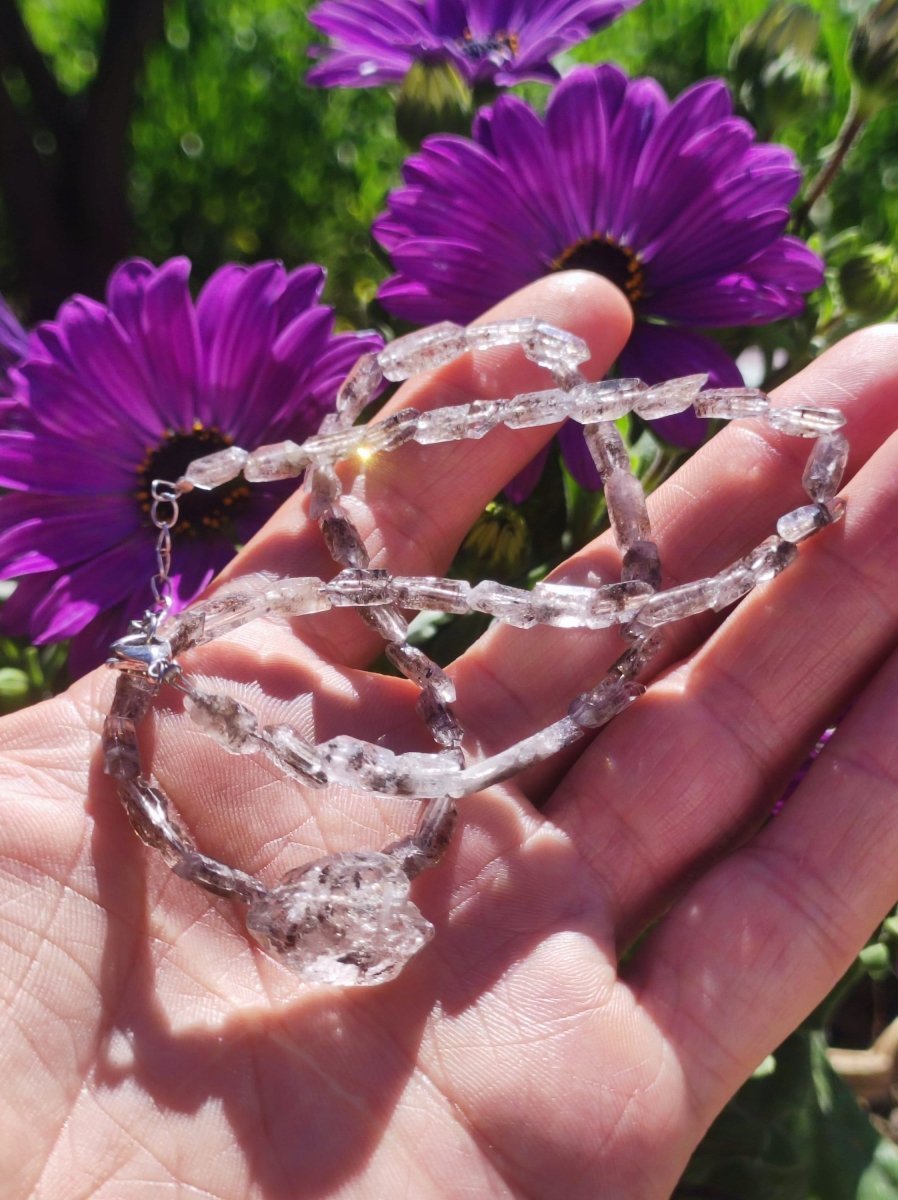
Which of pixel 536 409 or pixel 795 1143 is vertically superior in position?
pixel 536 409

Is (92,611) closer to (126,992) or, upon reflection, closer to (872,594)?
(126,992)

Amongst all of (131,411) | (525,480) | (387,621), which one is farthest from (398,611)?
(131,411)

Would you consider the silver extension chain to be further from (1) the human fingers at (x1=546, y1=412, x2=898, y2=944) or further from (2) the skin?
(1) the human fingers at (x1=546, y1=412, x2=898, y2=944)

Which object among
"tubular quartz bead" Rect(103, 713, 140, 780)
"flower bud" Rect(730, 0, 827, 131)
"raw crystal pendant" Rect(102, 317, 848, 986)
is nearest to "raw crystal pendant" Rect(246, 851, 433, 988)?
"raw crystal pendant" Rect(102, 317, 848, 986)

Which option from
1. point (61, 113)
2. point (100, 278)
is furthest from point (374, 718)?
point (61, 113)

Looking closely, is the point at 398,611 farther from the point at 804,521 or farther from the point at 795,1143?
the point at 795,1143

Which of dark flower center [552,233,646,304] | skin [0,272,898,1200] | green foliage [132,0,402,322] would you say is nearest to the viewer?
skin [0,272,898,1200]
